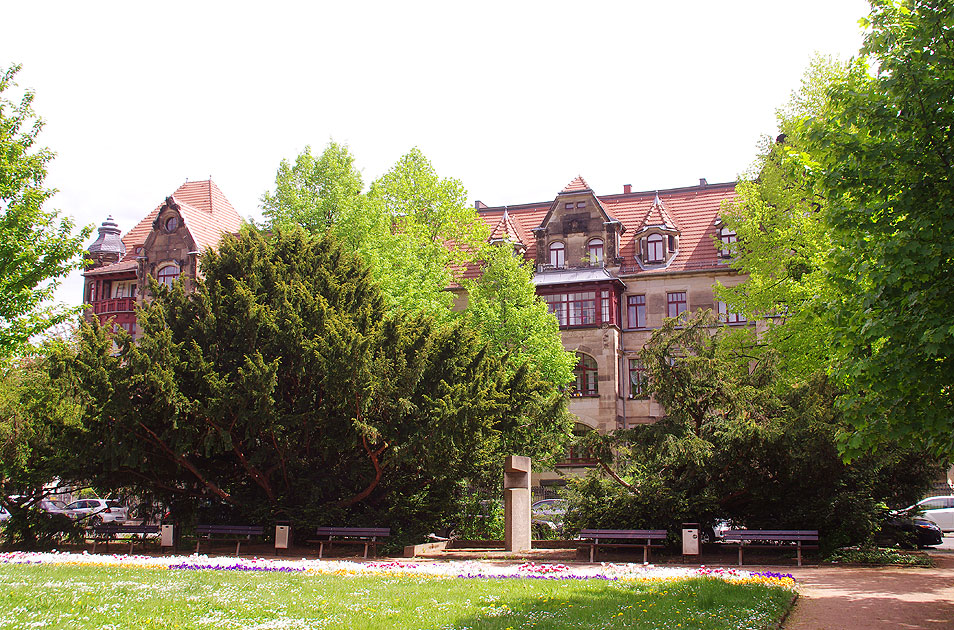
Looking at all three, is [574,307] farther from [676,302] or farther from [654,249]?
[654,249]

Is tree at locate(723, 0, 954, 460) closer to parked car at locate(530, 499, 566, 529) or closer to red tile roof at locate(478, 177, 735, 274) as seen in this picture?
parked car at locate(530, 499, 566, 529)

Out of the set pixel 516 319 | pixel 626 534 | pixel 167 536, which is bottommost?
pixel 167 536

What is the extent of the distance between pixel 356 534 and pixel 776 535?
10.2 metres

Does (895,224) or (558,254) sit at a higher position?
(558,254)

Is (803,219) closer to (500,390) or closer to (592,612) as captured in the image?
(500,390)

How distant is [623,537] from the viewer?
18859 millimetres

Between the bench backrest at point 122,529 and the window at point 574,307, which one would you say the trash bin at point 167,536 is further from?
the window at point 574,307

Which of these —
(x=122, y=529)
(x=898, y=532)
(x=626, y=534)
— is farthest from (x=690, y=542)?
(x=122, y=529)

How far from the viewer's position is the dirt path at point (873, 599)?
10.3 m

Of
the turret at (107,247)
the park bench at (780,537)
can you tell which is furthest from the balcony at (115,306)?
the park bench at (780,537)

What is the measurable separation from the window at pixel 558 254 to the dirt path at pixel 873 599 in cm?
2873

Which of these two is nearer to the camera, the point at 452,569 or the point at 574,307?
the point at 452,569

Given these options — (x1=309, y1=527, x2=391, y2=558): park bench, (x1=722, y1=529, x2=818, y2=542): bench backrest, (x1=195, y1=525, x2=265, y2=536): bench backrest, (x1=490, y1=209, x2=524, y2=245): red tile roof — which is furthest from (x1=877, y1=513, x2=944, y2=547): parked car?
(x1=490, y1=209, x2=524, y2=245): red tile roof

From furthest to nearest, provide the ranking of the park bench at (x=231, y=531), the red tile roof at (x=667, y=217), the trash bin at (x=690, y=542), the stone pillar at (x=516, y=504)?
1. the red tile roof at (x=667, y=217)
2. the park bench at (x=231, y=531)
3. the stone pillar at (x=516, y=504)
4. the trash bin at (x=690, y=542)
